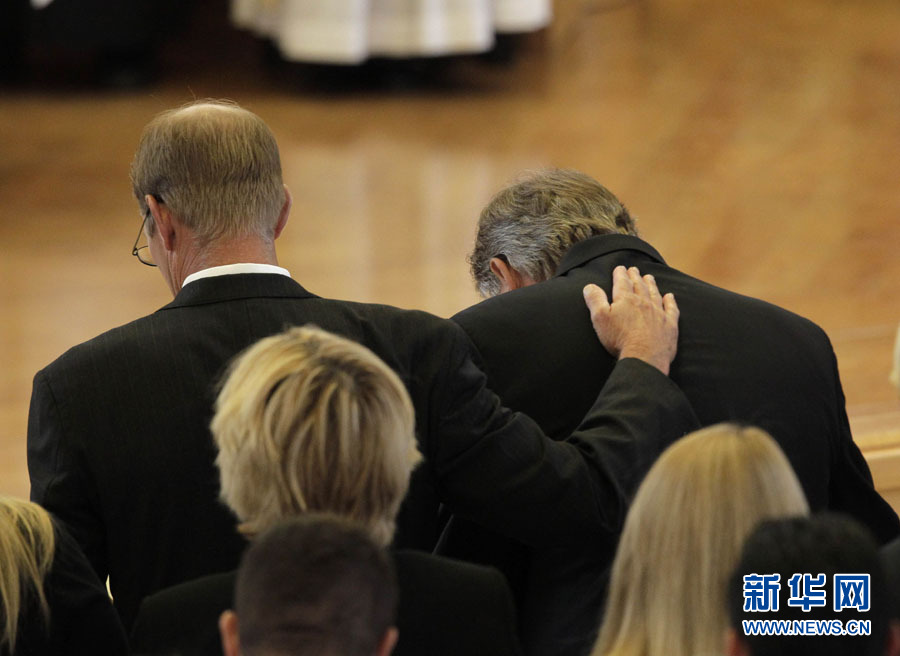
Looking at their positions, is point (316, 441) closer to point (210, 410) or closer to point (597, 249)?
point (210, 410)

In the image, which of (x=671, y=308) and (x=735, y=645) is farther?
(x=671, y=308)

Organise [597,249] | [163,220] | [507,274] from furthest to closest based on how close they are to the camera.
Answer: [507,274], [597,249], [163,220]

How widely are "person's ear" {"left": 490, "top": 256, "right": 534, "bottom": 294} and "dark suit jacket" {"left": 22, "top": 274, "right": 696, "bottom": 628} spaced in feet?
1.28

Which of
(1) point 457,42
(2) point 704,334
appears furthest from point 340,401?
(1) point 457,42

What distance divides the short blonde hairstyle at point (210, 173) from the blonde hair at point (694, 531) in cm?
65

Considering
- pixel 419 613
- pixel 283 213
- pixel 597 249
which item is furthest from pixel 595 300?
pixel 419 613

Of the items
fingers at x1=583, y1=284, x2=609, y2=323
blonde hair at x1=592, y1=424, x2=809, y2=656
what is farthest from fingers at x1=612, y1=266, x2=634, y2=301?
blonde hair at x1=592, y1=424, x2=809, y2=656

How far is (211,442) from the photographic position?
5.03 ft

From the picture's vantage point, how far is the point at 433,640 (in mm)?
1293

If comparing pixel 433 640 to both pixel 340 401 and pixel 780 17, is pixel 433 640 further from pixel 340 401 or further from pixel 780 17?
pixel 780 17

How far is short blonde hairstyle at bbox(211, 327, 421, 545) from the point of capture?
1.21m

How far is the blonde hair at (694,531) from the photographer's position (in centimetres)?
119

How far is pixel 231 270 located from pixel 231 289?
0.02 m

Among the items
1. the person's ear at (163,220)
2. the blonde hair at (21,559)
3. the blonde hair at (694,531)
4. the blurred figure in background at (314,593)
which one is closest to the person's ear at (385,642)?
the blurred figure in background at (314,593)
